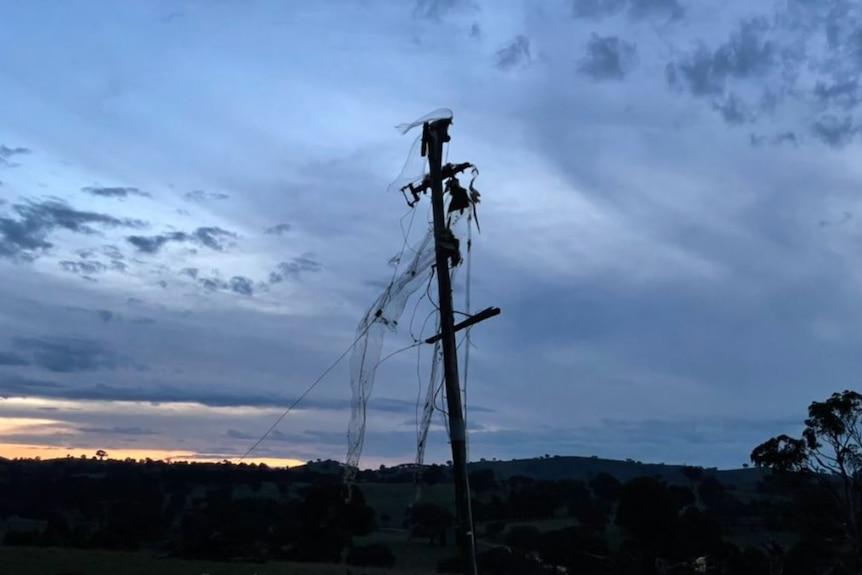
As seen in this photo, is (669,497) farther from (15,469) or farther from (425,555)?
(15,469)

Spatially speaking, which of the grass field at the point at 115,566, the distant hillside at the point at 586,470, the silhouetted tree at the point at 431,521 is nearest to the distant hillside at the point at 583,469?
the distant hillside at the point at 586,470

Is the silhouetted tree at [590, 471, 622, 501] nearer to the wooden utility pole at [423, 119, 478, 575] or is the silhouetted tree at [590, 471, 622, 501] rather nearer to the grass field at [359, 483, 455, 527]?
the grass field at [359, 483, 455, 527]

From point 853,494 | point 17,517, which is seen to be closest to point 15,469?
point 17,517

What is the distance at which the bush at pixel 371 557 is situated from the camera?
5687 centimetres

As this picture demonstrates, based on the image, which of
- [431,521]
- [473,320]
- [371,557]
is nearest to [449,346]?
[473,320]

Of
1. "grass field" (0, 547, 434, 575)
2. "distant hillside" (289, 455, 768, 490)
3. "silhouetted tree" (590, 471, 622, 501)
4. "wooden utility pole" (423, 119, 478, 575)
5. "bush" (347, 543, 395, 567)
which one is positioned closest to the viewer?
"wooden utility pole" (423, 119, 478, 575)

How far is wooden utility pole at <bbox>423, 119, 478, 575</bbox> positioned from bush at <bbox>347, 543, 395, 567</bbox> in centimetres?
4582

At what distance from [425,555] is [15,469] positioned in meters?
83.1

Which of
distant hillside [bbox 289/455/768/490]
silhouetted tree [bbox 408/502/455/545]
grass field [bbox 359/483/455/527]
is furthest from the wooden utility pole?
distant hillside [bbox 289/455/768/490]

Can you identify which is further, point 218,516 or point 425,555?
point 218,516

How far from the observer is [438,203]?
41.2 ft

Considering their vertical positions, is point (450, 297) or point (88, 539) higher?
point (450, 297)

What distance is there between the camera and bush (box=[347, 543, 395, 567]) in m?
56.9

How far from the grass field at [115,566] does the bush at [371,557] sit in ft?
38.0
